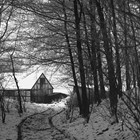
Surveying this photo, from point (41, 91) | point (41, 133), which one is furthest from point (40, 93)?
point (41, 133)

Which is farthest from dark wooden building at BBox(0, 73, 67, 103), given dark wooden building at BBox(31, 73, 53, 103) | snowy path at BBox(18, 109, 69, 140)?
snowy path at BBox(18, 109, 69, 140)

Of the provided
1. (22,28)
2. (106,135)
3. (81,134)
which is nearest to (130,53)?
(106,135)

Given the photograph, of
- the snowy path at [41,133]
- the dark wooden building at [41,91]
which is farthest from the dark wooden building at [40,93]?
the snowy path at [41,133]

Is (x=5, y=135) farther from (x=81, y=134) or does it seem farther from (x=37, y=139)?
(x=81, y=134)

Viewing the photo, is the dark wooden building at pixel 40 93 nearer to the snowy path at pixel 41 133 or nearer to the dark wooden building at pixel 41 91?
the dark wooden building at pixel 41 91

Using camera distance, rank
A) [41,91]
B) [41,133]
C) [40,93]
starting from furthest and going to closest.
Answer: [41,91] → [40,93] → [41,133]

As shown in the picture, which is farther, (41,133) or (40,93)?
(40,93)

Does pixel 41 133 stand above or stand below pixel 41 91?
below

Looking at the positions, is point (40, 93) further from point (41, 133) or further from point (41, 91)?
point (41, 133)

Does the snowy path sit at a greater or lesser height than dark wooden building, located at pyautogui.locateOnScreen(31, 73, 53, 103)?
lesser

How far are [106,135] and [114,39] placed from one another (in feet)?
12.1

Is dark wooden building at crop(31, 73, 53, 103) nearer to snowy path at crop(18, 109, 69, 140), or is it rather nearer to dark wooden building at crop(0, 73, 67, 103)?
dark wooden building at crop(0, 73, 67, 103)

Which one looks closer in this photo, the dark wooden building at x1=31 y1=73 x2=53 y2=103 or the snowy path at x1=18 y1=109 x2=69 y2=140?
the snowy path at x1=18 y1=109 x2=69 y2=140

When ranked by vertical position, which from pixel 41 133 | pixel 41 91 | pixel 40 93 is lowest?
pixel 41 133
